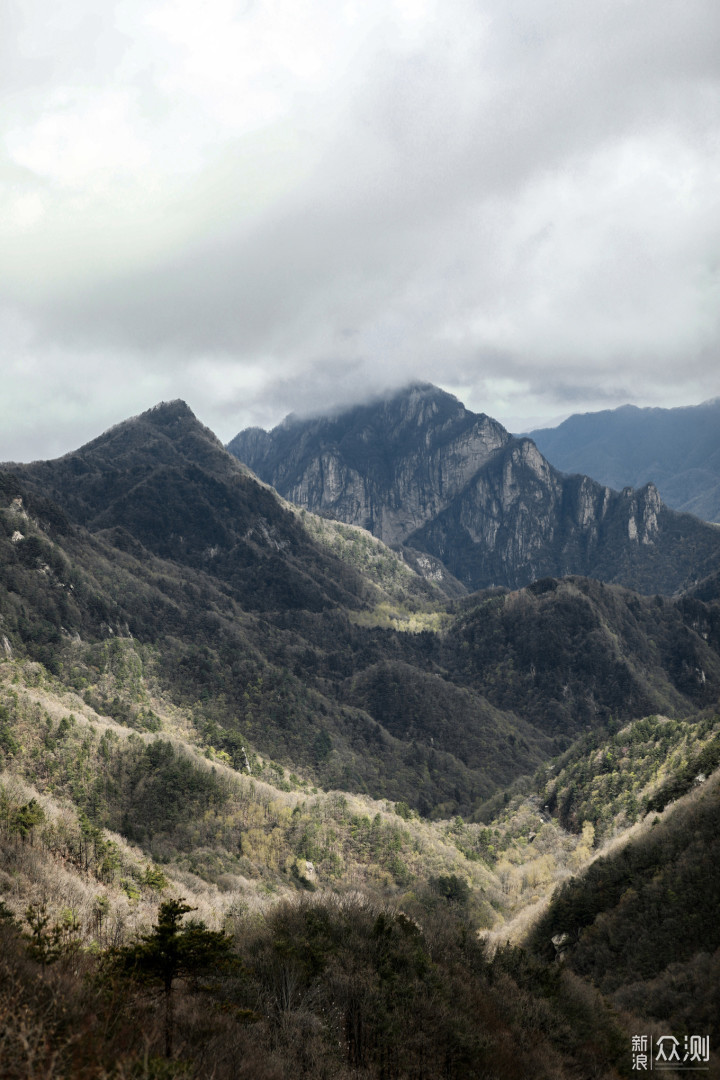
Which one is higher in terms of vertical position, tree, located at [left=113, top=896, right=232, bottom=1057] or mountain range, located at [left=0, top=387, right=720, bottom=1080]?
tree, located at [left=113, top=896, right=232, bottom=1057]

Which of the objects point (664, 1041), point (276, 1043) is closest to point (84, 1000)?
point (276, 1043)

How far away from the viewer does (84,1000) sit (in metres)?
19.2

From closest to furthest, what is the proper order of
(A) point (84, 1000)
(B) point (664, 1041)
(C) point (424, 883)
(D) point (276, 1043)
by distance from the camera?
(A) point (84, 1000)
(D) point (276, 1043)
(B) point (664, 1041)
(C) point (424, 883)

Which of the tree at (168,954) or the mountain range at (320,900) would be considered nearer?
the tree at (168,954)

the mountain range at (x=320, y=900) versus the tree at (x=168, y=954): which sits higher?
the tree at (x=168, y=954)

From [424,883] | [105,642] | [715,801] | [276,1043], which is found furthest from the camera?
[105,642]

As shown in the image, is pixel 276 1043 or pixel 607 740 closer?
pixel 276 1043

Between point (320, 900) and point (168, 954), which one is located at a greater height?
point (168, 954)

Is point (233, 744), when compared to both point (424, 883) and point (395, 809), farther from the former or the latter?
point (424, 883)

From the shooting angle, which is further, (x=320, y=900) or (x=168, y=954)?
(x=320, y=900)

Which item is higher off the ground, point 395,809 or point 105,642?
point 105,642

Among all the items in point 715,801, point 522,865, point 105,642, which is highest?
point 105,642

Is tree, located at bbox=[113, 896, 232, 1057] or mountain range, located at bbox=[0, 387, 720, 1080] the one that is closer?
tree, located at bbox=[113, 896, 232, 1057]

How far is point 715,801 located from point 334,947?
4499 cm
